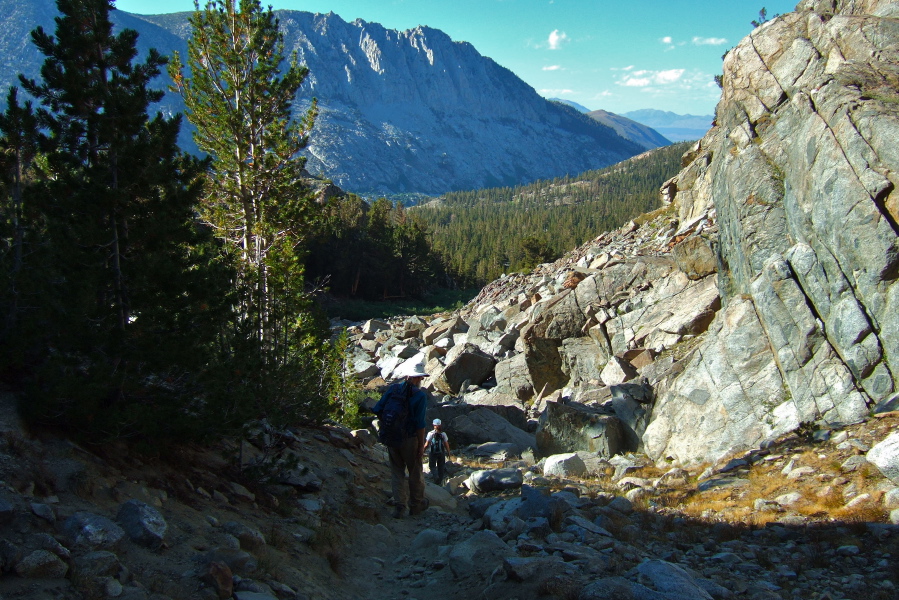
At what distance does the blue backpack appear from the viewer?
23.9ft

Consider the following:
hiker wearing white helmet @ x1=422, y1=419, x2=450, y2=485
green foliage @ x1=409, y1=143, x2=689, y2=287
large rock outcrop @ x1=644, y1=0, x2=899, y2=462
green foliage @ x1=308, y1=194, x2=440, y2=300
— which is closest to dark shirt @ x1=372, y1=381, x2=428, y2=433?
hiker wearing white helmet @ x1=422, y1=419, x2=450, y2=485

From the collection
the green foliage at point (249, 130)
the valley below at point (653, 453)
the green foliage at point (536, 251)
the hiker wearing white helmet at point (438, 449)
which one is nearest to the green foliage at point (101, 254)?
the valley below at point (653, 453)

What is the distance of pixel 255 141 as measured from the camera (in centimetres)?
1343

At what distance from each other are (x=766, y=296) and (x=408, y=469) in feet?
28.5

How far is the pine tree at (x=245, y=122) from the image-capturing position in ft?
41.9

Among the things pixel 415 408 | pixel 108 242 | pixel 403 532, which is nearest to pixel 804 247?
pixel 415 408

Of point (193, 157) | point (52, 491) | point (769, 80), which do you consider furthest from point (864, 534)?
point (769, 80)

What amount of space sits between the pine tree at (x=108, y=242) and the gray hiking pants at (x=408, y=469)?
118 inches

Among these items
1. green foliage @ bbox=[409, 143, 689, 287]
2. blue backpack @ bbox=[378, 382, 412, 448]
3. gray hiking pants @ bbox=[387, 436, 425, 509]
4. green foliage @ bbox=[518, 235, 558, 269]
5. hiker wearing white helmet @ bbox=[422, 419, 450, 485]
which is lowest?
hiker wearing white helmet @ bbox=[422, 419, 450, 485]

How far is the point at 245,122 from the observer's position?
13336 millimetres

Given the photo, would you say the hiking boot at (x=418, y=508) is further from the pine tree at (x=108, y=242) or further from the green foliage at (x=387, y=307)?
the green foliage at (x=387, y=307)

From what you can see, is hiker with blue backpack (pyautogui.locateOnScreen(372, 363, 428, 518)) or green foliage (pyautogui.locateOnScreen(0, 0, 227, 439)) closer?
green foliage (pyautogui.locateOnScreen(0, 0, 227, 439))

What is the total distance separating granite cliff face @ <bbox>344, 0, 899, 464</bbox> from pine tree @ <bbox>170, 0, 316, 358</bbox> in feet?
24.5

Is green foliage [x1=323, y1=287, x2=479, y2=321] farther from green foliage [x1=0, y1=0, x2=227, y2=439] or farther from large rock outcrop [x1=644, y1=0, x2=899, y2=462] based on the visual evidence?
green foliage [x1=0, y1=0, x2=227, y2=439]
